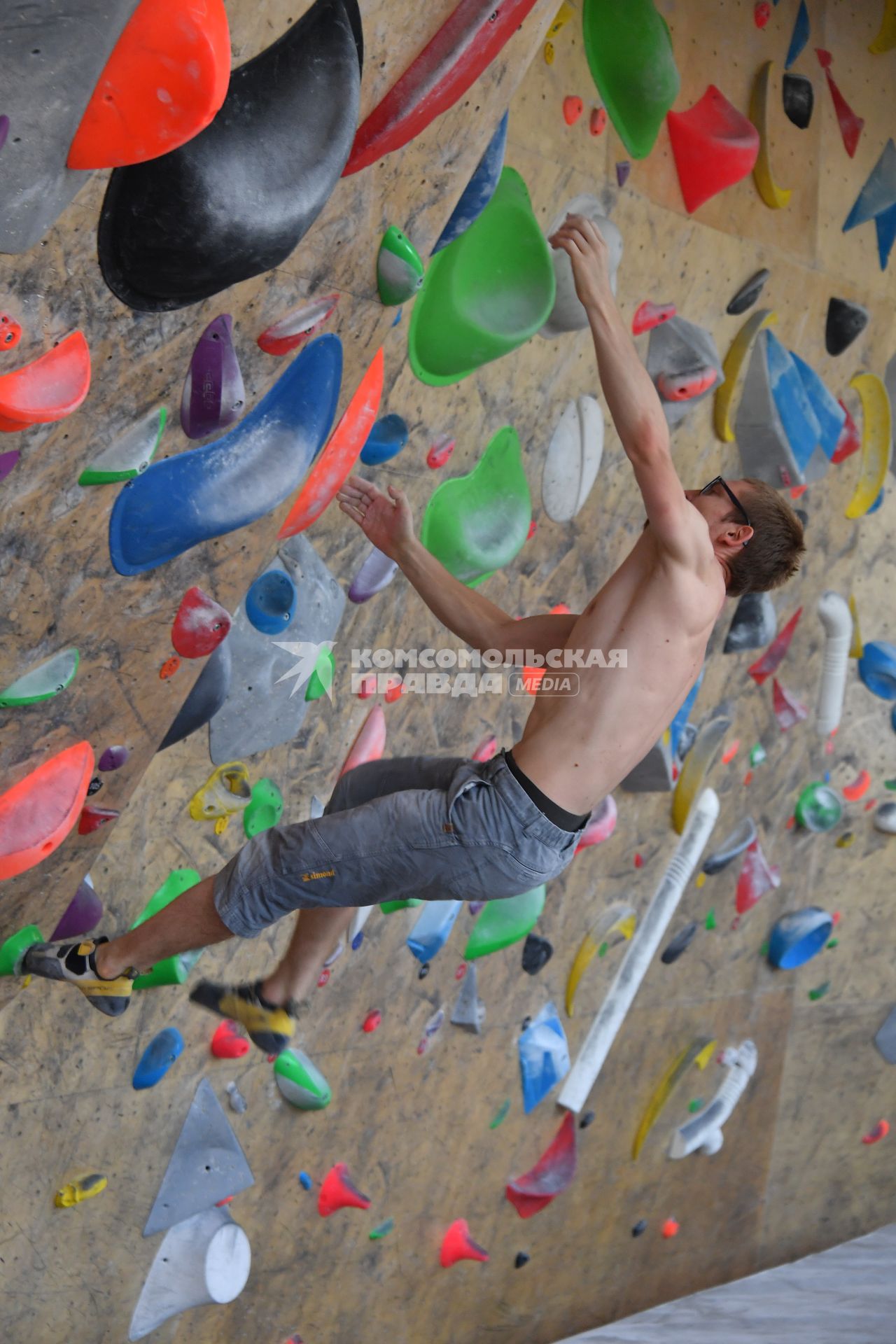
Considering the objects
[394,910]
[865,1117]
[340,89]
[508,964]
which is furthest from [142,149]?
[865,1117]

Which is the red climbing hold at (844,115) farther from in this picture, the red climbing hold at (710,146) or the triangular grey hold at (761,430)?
the triangular grey hold at (761,430)

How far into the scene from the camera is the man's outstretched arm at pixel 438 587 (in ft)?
7.95

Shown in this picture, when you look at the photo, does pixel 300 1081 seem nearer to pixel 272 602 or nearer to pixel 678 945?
pixel 272 602

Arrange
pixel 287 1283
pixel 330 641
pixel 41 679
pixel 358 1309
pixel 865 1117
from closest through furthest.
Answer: pixel 41 679 → pixel 330 641 → pixel 287 1283 → pixel 358 1309 → pixel 865 1117

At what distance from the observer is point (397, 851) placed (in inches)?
86.5

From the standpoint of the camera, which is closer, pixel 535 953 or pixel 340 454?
pixel 340 454

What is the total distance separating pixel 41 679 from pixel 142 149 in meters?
0.78

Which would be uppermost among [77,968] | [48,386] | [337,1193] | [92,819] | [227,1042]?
[48,386]

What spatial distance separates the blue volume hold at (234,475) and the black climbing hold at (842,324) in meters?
2.13

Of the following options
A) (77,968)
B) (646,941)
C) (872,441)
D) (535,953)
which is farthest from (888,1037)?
(77,968)

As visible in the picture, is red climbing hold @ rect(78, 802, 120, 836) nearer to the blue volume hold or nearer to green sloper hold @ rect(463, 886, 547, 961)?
the blue volume hold

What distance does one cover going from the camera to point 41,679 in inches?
77.6

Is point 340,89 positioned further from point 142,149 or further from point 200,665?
point 200,665

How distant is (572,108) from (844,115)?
113cm
